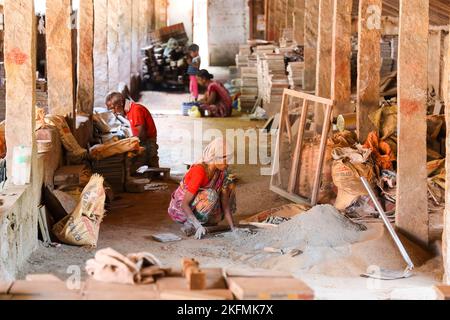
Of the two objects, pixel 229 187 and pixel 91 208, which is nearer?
pixel 91 208

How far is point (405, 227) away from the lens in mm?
10477

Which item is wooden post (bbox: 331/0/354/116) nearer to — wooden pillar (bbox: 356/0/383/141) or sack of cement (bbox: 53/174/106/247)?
wooden pillar (bbox: 356/0/383/141)

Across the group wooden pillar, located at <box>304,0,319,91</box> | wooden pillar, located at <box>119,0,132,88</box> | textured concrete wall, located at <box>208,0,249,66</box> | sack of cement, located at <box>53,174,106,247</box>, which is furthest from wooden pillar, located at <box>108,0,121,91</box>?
textured concrete wall, located at <box>208,0,249,66</box>

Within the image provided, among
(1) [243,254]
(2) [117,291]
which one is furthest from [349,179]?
(2) [117,291]

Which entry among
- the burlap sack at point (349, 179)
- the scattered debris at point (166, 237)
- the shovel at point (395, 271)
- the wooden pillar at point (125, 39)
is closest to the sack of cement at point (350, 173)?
the burlap sack at point (349, 179)

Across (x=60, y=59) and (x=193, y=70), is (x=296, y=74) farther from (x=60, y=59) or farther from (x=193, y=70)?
(x=60, y=59)

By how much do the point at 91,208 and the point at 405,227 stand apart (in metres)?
3.38

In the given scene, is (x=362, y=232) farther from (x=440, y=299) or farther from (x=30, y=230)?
(x=440, y=299)

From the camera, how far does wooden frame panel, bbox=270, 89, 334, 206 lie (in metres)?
12.2

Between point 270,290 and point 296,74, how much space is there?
15.0m

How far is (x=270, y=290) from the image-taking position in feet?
17.7
